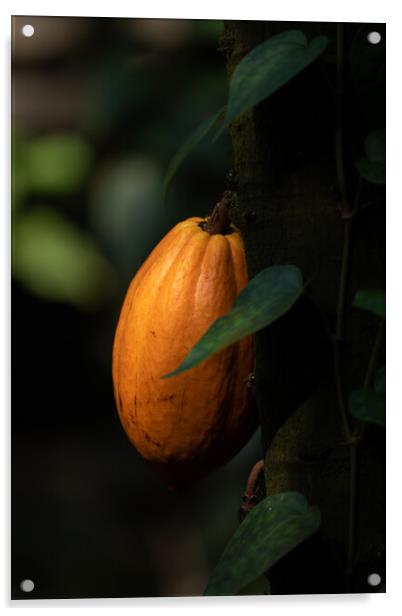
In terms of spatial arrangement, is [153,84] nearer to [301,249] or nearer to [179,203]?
[179,203]

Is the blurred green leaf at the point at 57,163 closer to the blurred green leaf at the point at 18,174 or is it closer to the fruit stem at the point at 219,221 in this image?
the blurred green leaf at the point at 18,174

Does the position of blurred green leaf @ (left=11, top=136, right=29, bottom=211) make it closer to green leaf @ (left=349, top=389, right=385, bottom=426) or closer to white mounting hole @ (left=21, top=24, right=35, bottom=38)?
white mounting hole @ (left=21, top=24, right=35, bottom=38)

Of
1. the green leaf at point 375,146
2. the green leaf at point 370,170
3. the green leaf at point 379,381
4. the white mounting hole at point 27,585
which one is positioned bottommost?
the white mounting hole at point 27,585

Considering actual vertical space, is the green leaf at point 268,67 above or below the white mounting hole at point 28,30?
below

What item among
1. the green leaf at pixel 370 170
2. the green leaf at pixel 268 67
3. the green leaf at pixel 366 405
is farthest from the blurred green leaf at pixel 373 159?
the green leaf at pixel 366 405

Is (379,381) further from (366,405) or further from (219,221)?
(219,221)

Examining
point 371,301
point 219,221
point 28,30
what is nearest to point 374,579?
point 371,301
